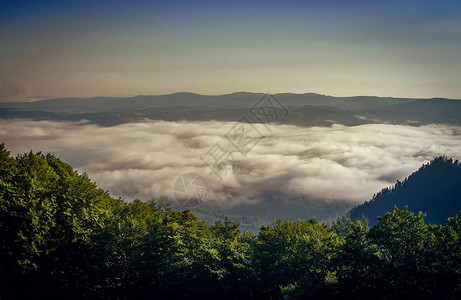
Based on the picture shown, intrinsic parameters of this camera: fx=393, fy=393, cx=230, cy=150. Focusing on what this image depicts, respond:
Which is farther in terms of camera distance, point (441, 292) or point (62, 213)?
point (62, 213)

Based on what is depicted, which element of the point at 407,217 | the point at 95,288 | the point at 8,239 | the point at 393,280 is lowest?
the point at 95,288

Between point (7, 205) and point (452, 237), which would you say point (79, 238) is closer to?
point (7, 205)

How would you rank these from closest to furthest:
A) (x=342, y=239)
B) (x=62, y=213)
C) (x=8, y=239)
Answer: (x=8, y=239) → (x=62, y=213) → (x=342, y=239)

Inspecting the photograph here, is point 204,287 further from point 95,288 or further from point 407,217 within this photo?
point 407,217

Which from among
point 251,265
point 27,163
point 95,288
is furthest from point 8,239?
point 251,265

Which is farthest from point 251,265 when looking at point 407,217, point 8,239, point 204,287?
point 8,239

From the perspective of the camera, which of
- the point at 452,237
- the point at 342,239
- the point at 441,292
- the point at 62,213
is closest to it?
the point at 441,292

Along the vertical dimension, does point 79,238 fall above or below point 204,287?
above
